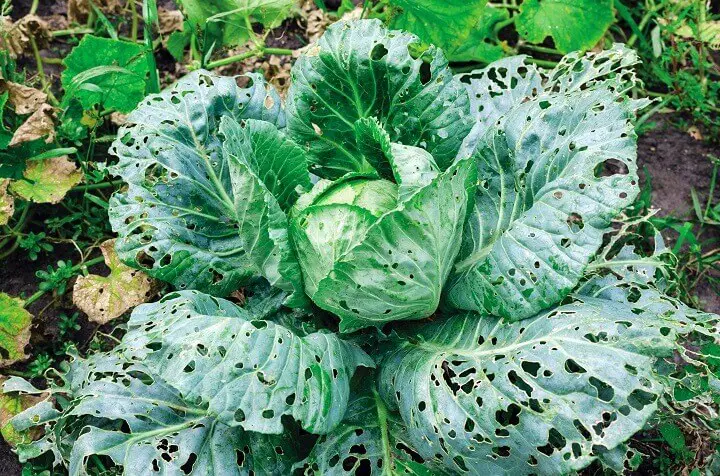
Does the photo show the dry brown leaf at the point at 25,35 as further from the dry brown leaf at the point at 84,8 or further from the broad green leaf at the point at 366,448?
the broad green leaf at the point at 366,448

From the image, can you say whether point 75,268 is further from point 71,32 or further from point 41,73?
point 71,32

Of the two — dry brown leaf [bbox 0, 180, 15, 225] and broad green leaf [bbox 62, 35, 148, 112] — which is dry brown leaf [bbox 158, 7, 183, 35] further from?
dry brown leaf [bbox 0, 180, 15, 225]

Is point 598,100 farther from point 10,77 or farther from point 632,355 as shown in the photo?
point 10,77

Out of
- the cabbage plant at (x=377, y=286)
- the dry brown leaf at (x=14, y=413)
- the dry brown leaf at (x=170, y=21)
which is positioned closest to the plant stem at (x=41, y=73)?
the dry brown leaf at (x=170, y=21)

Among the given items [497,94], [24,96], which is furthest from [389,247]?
[24,96]

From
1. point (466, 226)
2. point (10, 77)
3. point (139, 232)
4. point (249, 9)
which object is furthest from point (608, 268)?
point (10, 77)
